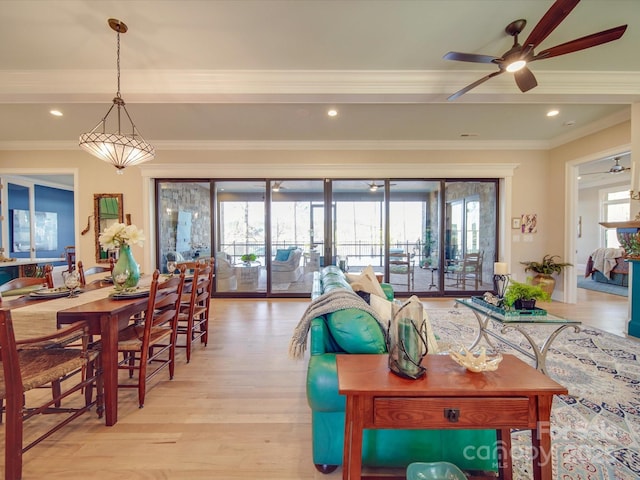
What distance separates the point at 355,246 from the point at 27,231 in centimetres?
859

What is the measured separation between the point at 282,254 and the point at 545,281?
4.87 meters

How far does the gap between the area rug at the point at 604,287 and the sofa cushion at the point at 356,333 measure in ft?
22.4

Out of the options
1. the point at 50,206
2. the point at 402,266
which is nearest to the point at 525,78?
the point at 402,266

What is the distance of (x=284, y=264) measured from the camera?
561 cm

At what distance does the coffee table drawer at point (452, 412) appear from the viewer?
103cm

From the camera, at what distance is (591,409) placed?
1982 millimetres

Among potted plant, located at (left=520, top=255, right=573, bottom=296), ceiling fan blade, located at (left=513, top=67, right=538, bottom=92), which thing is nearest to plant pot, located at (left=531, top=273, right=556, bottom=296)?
potted plant, located at (left=520, top=255, right=573, bottom=296)

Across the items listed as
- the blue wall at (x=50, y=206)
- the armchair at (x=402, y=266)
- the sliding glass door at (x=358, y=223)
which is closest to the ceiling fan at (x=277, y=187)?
the sliding glass door at (x=358, y=223)

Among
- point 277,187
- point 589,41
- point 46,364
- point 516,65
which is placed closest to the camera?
point 46,364

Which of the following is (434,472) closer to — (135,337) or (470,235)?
(135,337)

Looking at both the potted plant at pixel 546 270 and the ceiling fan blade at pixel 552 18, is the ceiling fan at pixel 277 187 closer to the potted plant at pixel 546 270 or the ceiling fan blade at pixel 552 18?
the ceiling fan blade at pixel 552 18

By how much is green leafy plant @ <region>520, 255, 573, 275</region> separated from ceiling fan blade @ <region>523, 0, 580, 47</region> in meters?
4.31

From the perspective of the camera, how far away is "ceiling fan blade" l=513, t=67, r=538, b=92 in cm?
238

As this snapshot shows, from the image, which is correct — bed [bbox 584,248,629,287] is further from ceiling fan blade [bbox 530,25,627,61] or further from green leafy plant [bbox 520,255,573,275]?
ceiling fan blade [bbox 530,25,627,61]
